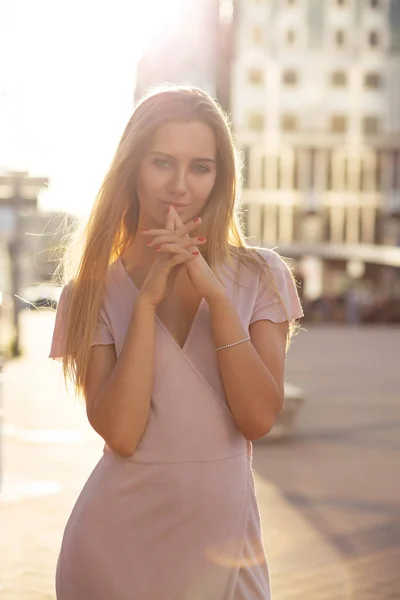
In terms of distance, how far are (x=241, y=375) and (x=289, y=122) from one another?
228 feet

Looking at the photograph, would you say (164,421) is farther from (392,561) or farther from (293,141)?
(293,141)

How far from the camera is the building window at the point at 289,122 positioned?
70.5 m

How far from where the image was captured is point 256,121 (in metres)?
70.4

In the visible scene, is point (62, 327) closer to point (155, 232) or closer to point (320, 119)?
point (155, 232)

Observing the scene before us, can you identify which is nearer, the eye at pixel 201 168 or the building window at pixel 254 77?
the eye at pixel 201 168

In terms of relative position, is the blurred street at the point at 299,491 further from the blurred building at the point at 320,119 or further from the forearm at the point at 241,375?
the blurred building at the point at 320,119

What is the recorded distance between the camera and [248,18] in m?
70.2

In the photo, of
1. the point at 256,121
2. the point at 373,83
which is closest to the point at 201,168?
the point at 256,121

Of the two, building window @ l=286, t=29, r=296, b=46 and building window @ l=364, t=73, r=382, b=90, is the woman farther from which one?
building window @ l=364, t=73, r=382, b=90

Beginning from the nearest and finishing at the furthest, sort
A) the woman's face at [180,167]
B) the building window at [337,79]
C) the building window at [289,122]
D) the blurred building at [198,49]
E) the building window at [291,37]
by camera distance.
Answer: the woman's face at [180,167], the blurred building at [198,49], the building window at [289,122], the building window at [291,37], the building window at [337,79]

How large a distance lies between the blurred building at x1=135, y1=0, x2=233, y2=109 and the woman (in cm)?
622

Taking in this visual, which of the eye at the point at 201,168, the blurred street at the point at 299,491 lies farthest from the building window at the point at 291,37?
the eye at the point at 201,168

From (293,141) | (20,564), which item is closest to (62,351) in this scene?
(20,564)

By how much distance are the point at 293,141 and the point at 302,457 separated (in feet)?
201
